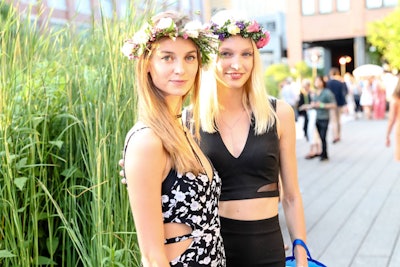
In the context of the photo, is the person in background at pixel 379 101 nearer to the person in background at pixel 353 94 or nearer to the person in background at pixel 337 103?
the person in background at pixel 353 94

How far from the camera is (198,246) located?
5.90 ft

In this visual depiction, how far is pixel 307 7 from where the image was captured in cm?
4306

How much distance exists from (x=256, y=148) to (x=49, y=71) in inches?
66.1

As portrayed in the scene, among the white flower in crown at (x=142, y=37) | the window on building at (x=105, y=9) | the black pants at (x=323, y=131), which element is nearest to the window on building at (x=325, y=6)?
the black pants at (x=323, y=131)

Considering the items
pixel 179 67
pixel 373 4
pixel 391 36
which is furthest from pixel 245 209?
pixel 373 4

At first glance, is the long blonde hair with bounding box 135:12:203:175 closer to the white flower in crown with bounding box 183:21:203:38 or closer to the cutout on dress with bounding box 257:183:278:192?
the white flower in crown with bounding box 183:21:203:38

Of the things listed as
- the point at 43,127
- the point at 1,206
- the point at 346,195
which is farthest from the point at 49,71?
the point at 346,195

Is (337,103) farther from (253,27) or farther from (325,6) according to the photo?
(325,6)

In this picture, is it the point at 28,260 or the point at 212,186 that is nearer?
the point at 212,186

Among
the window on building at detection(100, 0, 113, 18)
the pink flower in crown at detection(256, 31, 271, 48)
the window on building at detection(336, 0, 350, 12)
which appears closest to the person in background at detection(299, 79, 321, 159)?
the window on building at detection(100, 0, 113, 18)

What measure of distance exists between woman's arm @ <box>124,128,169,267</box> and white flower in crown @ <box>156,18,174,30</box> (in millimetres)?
349

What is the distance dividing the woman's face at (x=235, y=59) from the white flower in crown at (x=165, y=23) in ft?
1.55

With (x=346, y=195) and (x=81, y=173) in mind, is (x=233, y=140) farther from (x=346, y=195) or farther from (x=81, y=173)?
(x=346, y=195)

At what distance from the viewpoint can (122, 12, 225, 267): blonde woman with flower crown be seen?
165cm
